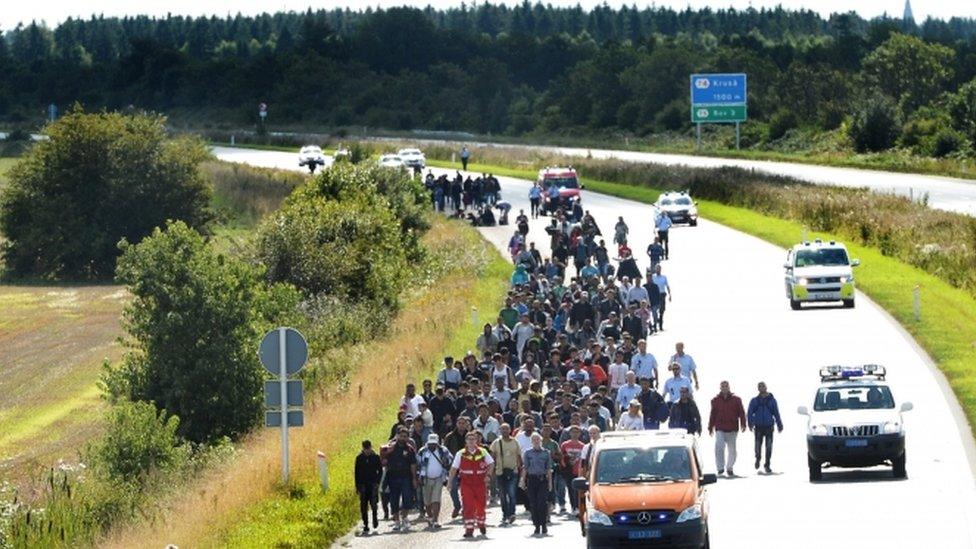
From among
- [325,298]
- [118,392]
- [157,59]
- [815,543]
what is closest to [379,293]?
[325,298]

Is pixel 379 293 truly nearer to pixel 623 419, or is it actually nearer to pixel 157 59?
pixel 623 419

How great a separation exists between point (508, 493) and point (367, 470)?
1951 millimetres

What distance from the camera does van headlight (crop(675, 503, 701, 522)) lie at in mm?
20281

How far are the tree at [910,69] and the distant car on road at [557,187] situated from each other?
6094 centimetres

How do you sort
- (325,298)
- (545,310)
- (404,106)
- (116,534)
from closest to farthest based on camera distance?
1. (116,534)
2. (545,310)
3. (325,298)
4. (404,106)

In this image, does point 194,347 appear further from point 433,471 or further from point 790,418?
point 433,471

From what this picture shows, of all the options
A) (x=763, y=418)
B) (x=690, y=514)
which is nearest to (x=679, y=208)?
(x=763, y=418)

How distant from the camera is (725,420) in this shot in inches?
1065

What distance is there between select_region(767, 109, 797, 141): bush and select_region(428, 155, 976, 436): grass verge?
48.7m

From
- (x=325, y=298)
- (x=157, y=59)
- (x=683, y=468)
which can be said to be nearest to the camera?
(x=683, y=468)

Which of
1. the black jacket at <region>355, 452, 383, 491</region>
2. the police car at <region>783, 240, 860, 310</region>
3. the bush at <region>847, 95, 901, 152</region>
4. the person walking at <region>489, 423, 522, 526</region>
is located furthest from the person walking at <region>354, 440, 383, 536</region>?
the bush at <region>847, 95, 901, 152</region>

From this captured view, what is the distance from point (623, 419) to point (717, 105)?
255 feet

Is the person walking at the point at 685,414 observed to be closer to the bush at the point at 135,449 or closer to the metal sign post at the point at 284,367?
the metal sign post at the point at 284,367

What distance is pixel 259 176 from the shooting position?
9688 cm
